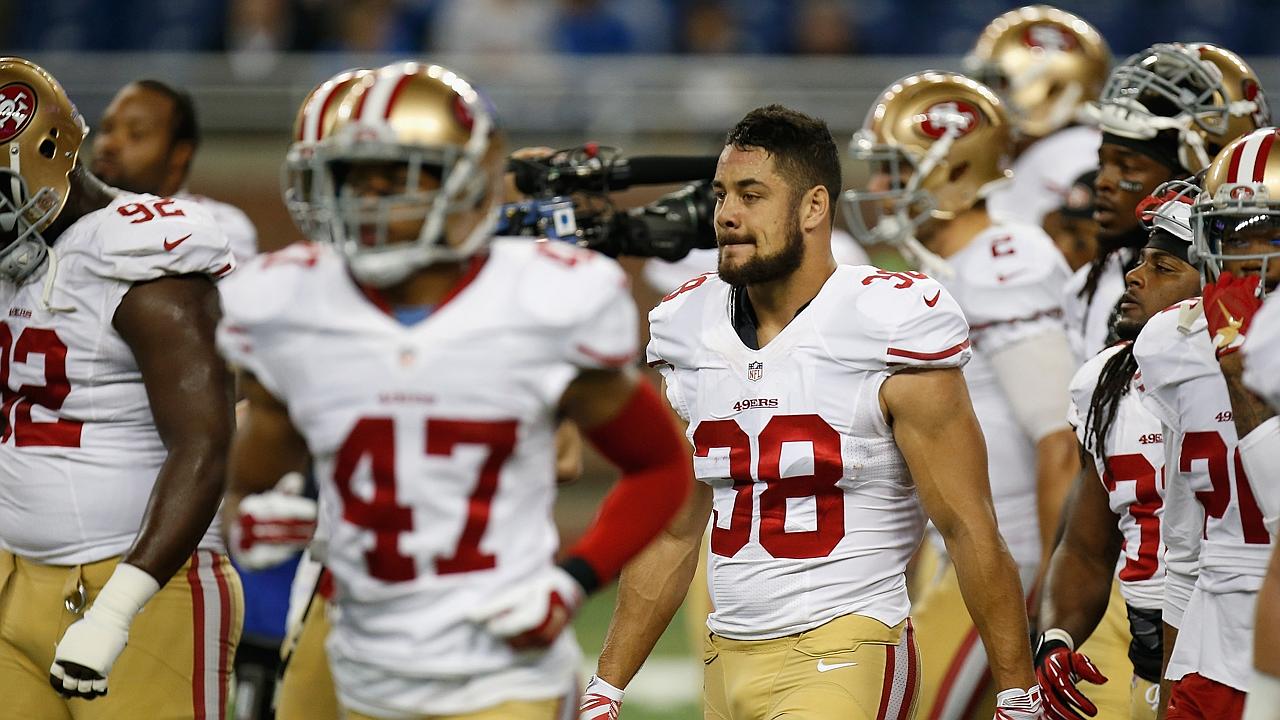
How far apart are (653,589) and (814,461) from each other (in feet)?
1.57

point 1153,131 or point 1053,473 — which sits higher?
point 1153,131

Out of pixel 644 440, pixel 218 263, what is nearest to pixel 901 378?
pixel 644 440

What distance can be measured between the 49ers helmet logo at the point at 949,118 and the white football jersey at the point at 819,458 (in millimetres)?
1943

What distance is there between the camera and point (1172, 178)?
14.4 feet

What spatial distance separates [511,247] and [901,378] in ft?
3.10

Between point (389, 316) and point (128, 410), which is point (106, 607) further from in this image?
point (389, 316)

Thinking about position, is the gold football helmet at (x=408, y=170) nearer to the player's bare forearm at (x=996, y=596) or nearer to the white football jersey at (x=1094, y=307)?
the player's bare forearm at (x=996, y=596)

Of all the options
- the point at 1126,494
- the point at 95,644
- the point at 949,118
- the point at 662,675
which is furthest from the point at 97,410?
the point at 662,675

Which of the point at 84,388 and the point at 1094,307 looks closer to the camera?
the point at 84,388

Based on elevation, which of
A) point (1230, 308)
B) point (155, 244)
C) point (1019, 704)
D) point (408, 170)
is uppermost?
point (408, 170)

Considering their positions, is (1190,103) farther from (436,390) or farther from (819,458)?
(436,390)

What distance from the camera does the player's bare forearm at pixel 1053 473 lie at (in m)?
4.73

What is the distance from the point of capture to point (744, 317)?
11.6 ft

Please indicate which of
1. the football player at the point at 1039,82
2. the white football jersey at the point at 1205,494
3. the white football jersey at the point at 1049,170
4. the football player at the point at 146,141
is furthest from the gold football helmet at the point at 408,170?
the football player at the point at 1039,82
